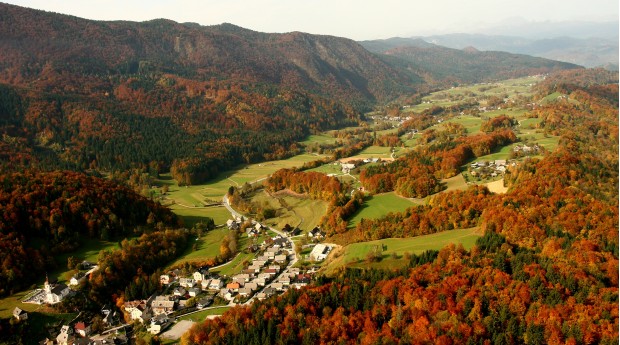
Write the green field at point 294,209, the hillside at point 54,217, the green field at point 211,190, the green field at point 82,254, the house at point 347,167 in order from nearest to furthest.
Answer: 1. the green field at point 82,254
2. the hillside at point 54,217
3. the green field at point 294,209
4. the green field at point 211,190
5. the house at point 347,167

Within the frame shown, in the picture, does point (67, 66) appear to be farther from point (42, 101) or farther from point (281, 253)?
point (281, 253)

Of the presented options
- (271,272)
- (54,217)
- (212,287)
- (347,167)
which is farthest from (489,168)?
(54,217)

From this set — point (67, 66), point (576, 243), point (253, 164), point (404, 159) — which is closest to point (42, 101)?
point (67, 66)

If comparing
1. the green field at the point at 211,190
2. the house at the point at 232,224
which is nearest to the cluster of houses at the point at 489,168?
the house at the point at 232,224

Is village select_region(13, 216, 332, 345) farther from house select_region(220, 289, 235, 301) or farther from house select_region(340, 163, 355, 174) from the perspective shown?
house select_region(340, 163, 355, 174)

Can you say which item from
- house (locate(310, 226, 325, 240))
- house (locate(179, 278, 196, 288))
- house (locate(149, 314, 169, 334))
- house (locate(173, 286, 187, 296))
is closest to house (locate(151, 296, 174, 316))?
house (locate(149, 314, 169, 334))

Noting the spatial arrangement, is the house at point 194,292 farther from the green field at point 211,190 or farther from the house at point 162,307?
the green field at point 211,190

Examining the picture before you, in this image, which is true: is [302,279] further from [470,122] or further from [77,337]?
[470,122]
